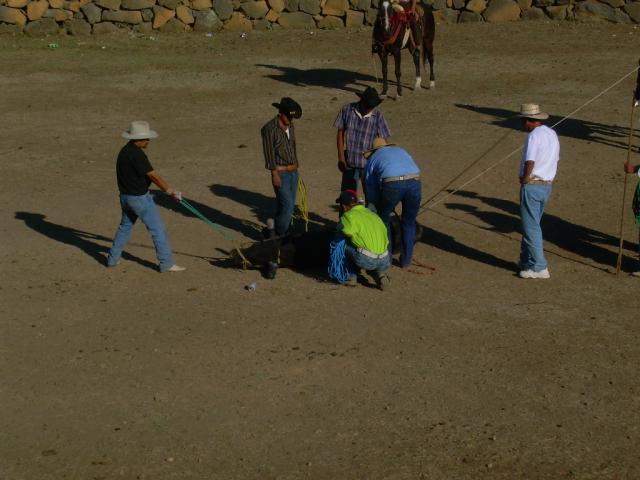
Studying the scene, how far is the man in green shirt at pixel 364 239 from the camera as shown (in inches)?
408

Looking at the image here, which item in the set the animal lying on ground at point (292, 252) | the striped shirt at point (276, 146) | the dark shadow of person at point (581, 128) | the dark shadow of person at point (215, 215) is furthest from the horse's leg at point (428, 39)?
the animal lying on ground at point (292, 252)

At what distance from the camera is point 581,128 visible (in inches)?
669

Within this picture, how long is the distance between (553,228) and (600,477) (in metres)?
5.85

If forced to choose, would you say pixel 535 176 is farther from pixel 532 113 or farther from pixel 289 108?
pixel 289 108

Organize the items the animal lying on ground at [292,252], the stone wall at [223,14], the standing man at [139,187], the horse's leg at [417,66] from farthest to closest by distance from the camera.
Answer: the stone wall at [223,14], the horse's leg at [417,66], the animal lying on ground at [292,252], the standing man at [139,187]

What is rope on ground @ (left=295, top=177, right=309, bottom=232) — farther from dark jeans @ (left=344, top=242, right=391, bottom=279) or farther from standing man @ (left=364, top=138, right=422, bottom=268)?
dark jeans @ (left=344, top=242, right=391, bottom=279)

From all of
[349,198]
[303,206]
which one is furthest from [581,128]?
[349,198]

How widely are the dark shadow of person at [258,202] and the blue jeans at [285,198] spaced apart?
1.01m

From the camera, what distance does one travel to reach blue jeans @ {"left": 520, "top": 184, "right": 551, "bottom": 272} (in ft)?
34.9

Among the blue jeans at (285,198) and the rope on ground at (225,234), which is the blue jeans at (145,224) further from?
the blue jeans at (285,198)

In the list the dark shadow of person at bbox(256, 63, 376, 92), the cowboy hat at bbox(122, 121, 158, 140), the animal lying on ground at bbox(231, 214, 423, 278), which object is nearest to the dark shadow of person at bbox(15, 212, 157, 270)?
the animal lying on ground at bbox(231, 214, 423, 278)

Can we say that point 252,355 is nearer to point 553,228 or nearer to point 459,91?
point 553,228

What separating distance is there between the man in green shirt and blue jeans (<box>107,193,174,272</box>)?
6.21 feet

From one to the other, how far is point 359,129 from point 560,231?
9.03 ft
